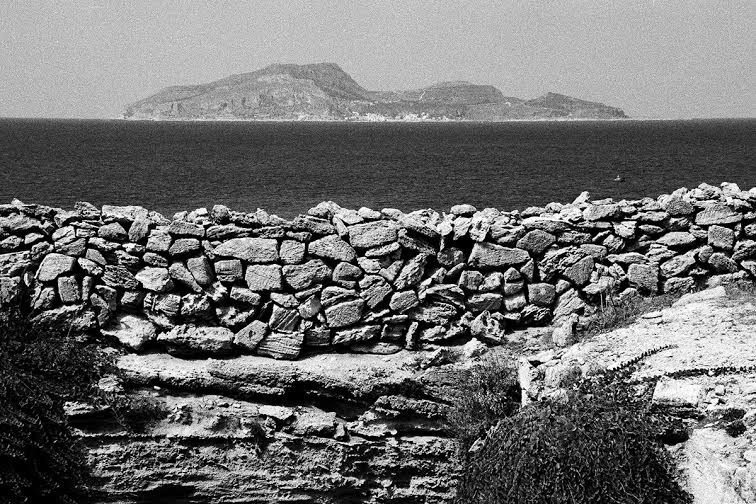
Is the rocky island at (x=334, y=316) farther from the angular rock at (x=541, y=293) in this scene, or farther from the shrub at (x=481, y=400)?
the shrub at (x=481, y=400)

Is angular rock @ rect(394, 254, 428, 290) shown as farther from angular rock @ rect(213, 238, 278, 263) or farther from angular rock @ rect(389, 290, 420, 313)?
angular rock @ rect(213, 238, 278, 263)

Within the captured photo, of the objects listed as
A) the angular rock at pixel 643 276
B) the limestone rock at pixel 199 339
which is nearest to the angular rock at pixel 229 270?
the limestone rock at pixel 199 339

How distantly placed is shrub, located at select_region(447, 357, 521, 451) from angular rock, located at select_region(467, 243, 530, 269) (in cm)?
163

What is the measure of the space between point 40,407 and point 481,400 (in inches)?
234

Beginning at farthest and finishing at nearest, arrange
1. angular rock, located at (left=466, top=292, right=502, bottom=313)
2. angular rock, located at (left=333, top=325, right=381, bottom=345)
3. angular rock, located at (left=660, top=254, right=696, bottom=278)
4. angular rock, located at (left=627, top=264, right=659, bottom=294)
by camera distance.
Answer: angular rock, located at (left=660, top=254, right=696, bottom=278)
angular rock, located at (left=627, top=264, right=659, bottom=294)
angular rock, located at (left=466, top=292, right=502, bottom=313)
angular rock, located at (left=333, top=325, right=381, bottom=345)

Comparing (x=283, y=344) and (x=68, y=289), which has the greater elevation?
(x=68, y=289)

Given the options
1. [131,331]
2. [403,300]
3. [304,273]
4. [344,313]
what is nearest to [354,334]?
[344,313]

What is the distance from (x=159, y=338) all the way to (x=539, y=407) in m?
5.82

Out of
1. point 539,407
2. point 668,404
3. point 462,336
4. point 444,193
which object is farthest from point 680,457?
point 444,193

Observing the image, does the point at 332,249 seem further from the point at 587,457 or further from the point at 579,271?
the point at 587,457

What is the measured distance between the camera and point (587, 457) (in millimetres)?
9172

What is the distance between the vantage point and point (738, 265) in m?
13.3

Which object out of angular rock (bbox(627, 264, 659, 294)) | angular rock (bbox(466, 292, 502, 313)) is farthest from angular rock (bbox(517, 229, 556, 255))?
angular rock (bbox(627, 264, 659, 294))

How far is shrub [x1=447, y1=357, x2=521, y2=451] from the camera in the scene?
1092cm
